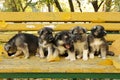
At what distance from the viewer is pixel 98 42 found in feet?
13.5

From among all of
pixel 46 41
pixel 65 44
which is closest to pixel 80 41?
pixel 65 44

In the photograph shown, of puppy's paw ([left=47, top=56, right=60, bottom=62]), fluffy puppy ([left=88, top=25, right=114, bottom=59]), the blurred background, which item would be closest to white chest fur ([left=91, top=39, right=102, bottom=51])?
fluffy puppy ([left=88, top=25, right=114, bottom=59])

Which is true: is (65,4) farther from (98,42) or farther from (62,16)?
(98,42)

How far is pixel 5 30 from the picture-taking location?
472 cm

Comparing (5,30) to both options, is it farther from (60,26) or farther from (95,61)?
(95,61)

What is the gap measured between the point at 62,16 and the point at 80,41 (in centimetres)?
76

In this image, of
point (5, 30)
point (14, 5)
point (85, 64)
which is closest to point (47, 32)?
point (85, 64)

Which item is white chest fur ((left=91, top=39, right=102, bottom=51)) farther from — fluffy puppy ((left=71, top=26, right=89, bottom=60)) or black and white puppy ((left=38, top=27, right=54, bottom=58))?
black and white puppy ((left=38, top=27, right=54, bottom=58))

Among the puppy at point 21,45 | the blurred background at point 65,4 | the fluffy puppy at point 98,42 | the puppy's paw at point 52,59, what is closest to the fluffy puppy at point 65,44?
the puppy's paw at point 52,59

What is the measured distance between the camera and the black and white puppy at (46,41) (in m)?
4.00

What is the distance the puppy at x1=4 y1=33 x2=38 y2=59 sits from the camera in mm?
4258

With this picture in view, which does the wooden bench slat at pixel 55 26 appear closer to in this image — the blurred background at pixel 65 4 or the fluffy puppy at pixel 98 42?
the fluffy puppy at pixel 98 42

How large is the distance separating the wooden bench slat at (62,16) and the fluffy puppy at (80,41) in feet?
2.28

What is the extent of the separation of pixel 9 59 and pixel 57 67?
0.80m
